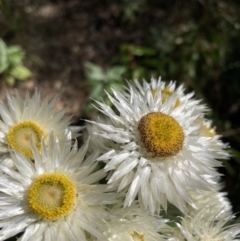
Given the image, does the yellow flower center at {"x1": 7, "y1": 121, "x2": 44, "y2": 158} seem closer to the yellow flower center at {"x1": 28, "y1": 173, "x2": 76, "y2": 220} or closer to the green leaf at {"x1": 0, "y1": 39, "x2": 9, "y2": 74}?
the yellow flower center at {"x1": 28, "y1": 173, "x2": 76, "y2": 220}

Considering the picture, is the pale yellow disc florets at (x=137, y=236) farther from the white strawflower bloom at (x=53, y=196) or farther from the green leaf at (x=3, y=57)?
the green leaf at (x=3, y=57)

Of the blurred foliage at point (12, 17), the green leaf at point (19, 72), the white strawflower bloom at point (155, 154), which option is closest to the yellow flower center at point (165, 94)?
the white strawflower bloom at point (155, 154)

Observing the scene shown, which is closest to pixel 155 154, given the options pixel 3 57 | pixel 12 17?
pixel 3 57

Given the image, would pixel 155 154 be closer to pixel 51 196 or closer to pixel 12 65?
pixel 51 196

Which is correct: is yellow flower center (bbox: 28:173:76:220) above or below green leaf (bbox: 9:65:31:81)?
below

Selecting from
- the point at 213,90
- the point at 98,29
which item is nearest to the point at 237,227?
the point at 213,90

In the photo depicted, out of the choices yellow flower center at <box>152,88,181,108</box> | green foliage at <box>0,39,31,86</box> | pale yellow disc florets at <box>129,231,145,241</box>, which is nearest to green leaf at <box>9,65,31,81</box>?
green foliage at <box>0,39,31,86</box>

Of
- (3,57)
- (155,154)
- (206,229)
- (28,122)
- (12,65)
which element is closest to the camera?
(155,154)
